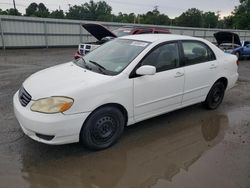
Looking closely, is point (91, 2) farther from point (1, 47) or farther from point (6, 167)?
point (6, 167)

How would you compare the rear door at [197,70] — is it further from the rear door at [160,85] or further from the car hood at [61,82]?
the car hood at [61,82]

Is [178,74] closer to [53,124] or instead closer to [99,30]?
[53,124]

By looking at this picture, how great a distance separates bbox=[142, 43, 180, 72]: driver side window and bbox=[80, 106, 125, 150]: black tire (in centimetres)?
99

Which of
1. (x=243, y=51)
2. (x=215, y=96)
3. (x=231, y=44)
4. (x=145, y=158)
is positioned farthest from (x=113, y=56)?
(x=243, y=51)

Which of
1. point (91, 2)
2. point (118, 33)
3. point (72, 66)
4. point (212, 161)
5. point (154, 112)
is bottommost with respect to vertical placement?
point (212, 161)

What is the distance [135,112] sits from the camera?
3967mm

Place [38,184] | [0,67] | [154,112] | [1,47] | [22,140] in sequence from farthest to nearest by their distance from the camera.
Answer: [1,47]
[0,67]
[154,112]
[22,140]
[38,184]

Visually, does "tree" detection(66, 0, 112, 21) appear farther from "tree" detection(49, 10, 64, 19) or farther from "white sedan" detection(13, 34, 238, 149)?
"white sedan" detection(13, 34, 238, 149)

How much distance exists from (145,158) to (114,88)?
3.56 ft

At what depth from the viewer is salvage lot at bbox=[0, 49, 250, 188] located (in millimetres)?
3047

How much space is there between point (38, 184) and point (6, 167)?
23.1 inches

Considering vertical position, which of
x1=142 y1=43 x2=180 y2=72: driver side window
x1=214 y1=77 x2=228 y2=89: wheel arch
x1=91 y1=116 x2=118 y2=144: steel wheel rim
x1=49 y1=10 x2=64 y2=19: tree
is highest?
x1=49 y1=10 x2=64 y2=19: tree

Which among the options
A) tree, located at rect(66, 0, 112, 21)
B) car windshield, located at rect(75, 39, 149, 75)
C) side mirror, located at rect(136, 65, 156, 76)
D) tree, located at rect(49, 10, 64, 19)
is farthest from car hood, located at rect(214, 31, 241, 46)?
tree, located at rect(66, 0, 112, 21)

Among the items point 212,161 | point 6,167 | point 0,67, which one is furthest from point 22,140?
point 0,67
